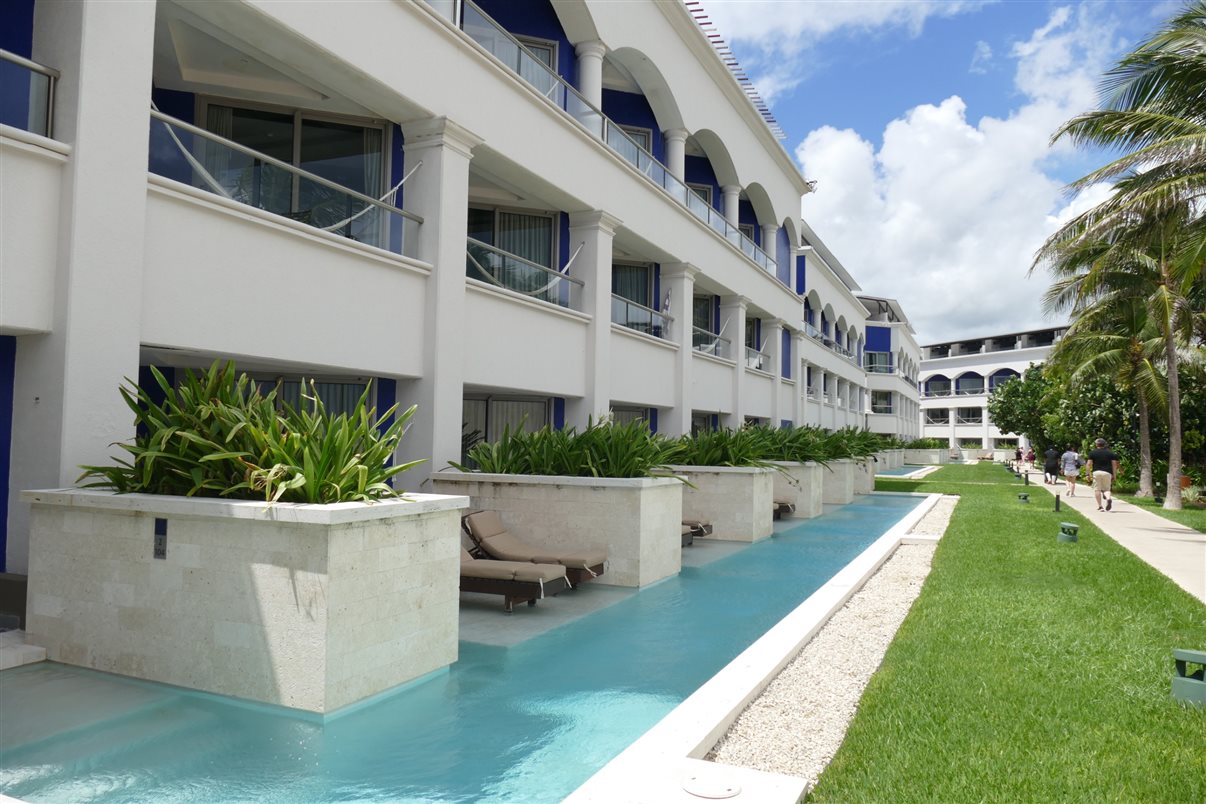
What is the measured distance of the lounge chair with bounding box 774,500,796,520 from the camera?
1928 centimetres

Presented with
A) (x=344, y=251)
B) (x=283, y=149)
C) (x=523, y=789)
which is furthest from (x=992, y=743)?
(x=283, y=149)

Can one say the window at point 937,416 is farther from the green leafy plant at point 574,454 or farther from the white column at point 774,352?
the green leafy plant at point 574,454

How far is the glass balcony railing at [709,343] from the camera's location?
74.9 feet

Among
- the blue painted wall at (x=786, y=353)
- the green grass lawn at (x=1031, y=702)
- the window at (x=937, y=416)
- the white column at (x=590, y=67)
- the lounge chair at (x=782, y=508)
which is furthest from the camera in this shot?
the window at (x=937, y=416)

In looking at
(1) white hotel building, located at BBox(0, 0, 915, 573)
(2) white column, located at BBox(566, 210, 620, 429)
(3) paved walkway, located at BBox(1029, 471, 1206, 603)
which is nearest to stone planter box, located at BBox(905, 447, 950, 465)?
Answer: (3) paved walkway, located at BBox(1029, 471, 1206, 603)

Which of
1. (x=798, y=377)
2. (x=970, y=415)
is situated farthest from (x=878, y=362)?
(x=970, y=415)

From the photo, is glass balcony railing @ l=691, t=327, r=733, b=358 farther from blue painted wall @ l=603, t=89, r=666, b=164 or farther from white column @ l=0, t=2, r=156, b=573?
white column @ l=0, t=2, r=156, b=573

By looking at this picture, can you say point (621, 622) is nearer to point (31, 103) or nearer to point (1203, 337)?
point (31, 103)

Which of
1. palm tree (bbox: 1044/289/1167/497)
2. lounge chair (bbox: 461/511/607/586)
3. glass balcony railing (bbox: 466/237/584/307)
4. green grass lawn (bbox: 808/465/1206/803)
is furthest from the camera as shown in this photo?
palm tree (bbox: 1044/289/1167/497)

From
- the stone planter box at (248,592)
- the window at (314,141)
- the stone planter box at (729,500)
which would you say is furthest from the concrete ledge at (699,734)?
the window at (314,141)

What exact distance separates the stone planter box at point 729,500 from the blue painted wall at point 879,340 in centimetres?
5287

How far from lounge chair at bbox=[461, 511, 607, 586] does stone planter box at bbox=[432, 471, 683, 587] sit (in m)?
0.25

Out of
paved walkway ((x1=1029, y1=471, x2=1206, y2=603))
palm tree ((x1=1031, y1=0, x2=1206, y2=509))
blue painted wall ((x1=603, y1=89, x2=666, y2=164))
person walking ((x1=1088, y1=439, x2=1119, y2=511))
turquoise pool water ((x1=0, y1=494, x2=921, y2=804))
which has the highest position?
blue painted wall ((x1=603, y1=89, x2=666, y2=164))

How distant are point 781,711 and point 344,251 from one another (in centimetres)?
733
